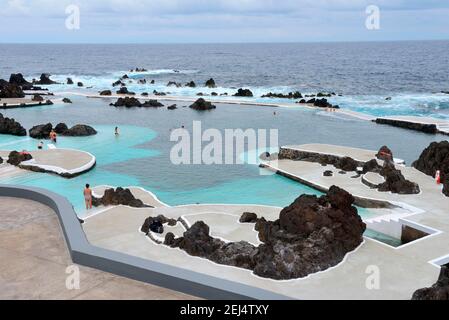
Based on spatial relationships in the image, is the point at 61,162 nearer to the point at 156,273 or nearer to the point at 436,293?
the point at 156,273

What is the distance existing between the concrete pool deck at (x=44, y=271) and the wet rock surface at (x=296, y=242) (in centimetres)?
679

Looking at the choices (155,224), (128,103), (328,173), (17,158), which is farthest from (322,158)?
(128,103)

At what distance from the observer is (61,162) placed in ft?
119

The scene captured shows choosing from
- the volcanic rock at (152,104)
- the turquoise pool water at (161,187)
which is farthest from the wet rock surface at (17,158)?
the volcanic rock at (152,104)

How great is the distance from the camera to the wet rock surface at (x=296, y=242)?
1752 cm

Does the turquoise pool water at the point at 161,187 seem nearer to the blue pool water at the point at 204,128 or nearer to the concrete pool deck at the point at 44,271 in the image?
the blue pool water at the point at 204,128

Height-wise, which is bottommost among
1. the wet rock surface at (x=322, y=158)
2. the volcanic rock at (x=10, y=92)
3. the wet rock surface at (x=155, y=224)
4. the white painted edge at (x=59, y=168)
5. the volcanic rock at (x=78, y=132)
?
the wet rock surface at (x=155, y=224)

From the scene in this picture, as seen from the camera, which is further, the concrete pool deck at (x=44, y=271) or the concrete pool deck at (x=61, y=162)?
the concrete pool deck at (x=61, y=162)

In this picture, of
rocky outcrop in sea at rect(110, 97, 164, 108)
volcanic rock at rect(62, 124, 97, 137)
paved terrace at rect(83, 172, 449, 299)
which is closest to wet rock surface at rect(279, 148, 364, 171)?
paved terrace at rect(83, 172, 449, 299)

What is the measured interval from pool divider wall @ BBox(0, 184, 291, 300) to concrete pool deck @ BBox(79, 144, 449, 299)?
21.6 feet

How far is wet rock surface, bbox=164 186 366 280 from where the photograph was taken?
17.5 m

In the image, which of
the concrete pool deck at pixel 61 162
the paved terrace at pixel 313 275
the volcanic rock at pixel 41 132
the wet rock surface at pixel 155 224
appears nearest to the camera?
the paved terrace at pixel 313 275

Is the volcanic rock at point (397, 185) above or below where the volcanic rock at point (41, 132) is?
below

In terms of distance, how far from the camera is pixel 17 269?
10.9 m
